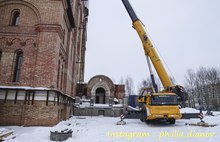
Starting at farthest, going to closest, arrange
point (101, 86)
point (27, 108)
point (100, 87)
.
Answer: point (100, 87), point (101, 86), point (27, 108)

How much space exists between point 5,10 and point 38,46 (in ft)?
12.1

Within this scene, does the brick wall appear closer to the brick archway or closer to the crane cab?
the crane cab

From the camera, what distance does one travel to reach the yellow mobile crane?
1198 cm

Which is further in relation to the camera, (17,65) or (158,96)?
(158,96)

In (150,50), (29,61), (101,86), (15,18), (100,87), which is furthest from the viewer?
(100,87)

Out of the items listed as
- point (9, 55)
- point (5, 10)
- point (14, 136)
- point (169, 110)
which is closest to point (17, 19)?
point (5, 10)

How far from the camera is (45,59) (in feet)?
35.2

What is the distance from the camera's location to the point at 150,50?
1426 centimetres

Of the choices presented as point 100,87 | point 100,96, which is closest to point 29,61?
point 100,87

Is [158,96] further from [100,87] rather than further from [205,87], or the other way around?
[205,87]

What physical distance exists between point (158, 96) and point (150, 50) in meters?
4.09

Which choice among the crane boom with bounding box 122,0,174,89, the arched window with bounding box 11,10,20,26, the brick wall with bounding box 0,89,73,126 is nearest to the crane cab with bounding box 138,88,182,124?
the crane boom with bounding box 122,0,174,89

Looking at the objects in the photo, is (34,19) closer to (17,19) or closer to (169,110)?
(17,19)

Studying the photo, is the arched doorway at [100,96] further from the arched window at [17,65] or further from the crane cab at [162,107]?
the arched window at [17,65]
